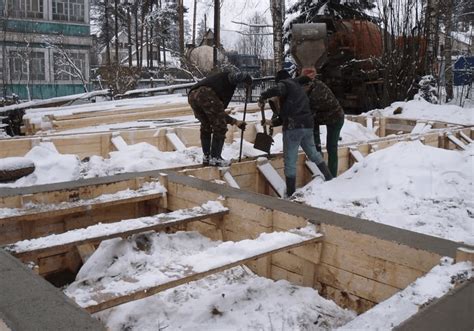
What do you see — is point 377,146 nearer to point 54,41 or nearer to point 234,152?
point 234,152

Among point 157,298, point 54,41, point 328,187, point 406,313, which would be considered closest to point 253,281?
point 157,298

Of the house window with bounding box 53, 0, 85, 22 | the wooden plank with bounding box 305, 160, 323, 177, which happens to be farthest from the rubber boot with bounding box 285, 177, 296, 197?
the house window with bounding box 53, 0, 85, 22

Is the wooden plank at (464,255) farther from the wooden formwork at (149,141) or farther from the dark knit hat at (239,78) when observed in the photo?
the wooden formwork at (149,141)

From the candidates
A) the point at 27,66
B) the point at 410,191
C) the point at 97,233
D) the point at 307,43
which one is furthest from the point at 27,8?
the point at 97,233

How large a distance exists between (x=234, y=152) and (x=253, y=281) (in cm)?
358

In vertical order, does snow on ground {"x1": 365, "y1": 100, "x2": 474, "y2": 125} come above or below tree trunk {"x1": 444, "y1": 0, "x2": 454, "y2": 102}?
below

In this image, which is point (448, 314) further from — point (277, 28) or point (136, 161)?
point (277, 28)

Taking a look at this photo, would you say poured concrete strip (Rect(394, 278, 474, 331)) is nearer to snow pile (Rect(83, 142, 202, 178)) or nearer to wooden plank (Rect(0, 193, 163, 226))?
wooden plank (Rect(0, 193, 163, 226))

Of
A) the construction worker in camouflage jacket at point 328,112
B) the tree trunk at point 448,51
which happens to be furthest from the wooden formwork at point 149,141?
the tree trunk at point 448,51

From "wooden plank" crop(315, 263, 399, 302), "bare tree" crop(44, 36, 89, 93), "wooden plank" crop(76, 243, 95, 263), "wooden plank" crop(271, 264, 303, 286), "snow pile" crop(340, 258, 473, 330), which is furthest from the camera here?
"bare tree" crop(44, 36, 89, 93)

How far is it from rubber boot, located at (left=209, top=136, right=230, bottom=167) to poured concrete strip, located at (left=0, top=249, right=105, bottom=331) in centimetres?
338

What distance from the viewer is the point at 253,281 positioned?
3.58 metres

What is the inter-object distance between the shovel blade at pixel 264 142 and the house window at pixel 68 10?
17851 millimetres

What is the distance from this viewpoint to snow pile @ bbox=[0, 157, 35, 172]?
5.28 meters
